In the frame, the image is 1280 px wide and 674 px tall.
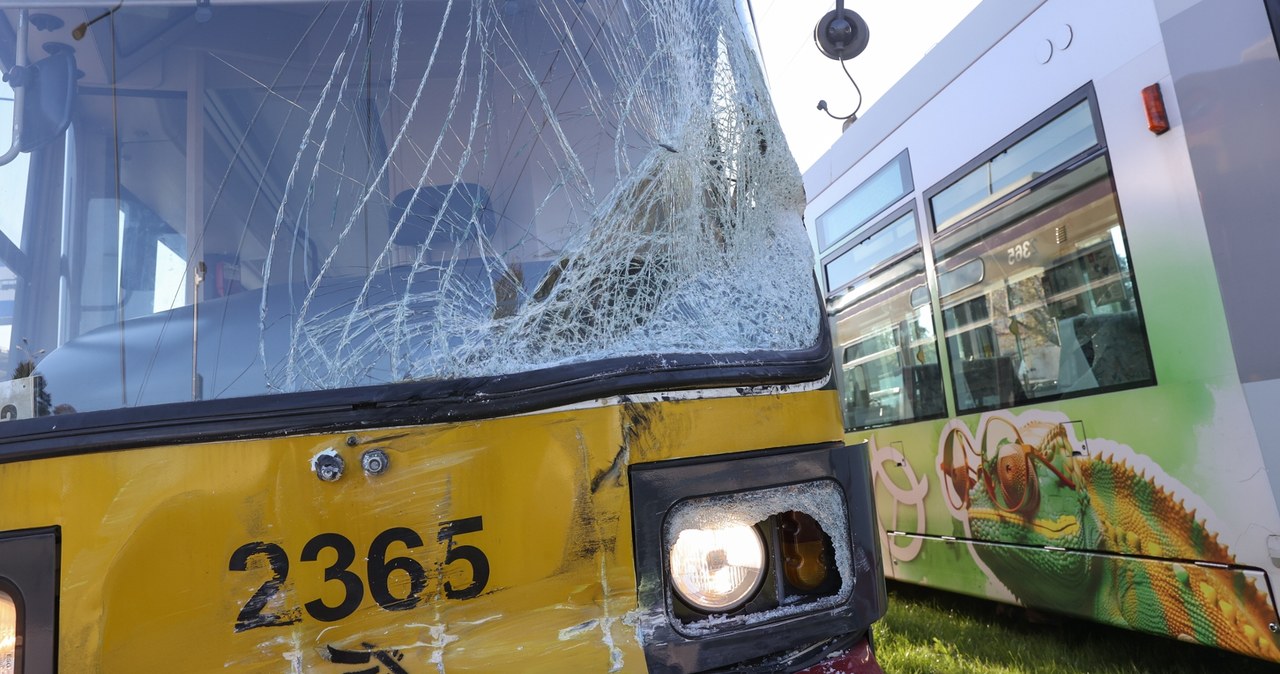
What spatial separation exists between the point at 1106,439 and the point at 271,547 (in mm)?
3239

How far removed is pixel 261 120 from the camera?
77.3 inches

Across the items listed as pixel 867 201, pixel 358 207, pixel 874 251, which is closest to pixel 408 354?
pixel 358 207

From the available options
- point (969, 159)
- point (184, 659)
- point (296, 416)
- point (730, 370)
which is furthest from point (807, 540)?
point (969, 159)

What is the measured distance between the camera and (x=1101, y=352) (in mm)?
3727

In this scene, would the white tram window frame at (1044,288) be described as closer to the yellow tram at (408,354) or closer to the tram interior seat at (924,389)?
the tram interior seat at (924,389)

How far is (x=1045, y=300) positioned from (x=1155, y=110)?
3.17ft

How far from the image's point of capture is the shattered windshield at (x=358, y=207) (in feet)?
5.95

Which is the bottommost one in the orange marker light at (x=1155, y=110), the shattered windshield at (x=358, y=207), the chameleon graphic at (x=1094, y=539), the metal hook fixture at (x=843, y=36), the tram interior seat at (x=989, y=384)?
the chameleon graphic at (x=1094, y=539)

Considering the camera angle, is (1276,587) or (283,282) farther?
(1276,587)

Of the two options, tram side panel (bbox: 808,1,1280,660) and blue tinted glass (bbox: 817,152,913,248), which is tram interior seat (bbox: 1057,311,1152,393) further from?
blue tinted glass (bbox: 817,152,913,248)

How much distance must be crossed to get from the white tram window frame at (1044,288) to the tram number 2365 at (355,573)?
2.84 metres

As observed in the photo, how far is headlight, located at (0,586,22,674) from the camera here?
1580mm

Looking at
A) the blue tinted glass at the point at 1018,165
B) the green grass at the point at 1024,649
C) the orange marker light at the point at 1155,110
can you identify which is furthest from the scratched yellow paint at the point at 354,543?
the blue tinted glass at the point at 1018,165

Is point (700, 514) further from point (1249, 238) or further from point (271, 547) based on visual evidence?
point (1249, 238)
